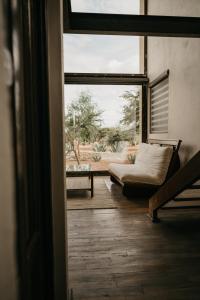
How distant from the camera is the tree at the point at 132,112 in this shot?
5938mm

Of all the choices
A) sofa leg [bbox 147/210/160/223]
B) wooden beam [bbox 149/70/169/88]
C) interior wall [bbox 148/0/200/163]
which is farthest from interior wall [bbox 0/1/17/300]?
wooden beam [bbox 149/70/169/88]

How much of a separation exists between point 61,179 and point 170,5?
419 centimetres

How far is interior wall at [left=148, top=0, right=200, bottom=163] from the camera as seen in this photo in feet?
10.9

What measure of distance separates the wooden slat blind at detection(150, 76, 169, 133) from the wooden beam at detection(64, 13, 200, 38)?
1.96 metres

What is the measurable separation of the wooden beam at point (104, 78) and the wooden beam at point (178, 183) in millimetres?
3630

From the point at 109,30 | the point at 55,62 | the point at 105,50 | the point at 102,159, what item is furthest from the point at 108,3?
the point at 102,159

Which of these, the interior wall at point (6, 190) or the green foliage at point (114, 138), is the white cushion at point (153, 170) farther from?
the interior wall at point (6, 190)

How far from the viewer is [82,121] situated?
5.93m

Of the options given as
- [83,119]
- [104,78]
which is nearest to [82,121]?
[83,119]

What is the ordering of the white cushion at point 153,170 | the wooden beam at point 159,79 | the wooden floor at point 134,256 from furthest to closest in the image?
the wooden beam at point 159,79
the white cushion at point 153,170
the wooden floor at point 134,256

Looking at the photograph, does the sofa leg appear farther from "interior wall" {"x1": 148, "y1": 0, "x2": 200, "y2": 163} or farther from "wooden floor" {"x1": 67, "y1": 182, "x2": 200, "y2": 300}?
"interior wall" {"x1": 148, "y1": 0, "x2": 200, "y2": 163}

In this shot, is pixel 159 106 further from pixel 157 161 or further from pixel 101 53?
pixel 101 53

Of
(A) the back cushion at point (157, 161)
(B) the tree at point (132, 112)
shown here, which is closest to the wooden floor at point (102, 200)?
(A) the back cushion at point (157, 161)

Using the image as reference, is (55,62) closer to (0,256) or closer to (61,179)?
(61,179)
